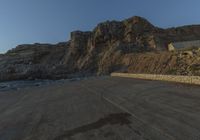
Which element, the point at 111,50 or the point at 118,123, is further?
the point at 111,50

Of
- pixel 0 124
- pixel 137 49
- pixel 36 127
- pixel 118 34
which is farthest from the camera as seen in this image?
pixel 118 34

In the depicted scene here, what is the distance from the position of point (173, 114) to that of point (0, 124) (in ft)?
26.3

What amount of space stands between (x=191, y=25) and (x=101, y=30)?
88.8ft

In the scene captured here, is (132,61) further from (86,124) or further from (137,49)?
(86,124)

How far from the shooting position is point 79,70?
57.1 m

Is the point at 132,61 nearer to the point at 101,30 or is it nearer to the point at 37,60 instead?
the point at 101,30

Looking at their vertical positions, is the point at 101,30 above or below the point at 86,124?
above

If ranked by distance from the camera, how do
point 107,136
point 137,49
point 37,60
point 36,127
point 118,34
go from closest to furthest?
point 107,136 < point 36,127 < point 137,49 < point 118,34 < point 37,60

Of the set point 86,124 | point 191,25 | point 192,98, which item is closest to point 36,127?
point 86,124

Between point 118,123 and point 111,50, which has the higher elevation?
point 111,50

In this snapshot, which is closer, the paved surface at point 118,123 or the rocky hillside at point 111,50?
the paved surface at point 118,123

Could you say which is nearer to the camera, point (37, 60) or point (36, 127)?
point (36, 127)

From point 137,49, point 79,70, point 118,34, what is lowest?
point 79,70

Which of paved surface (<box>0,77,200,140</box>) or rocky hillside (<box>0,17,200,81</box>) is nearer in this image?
paved surface (<box>0,77,200,140</box>)
